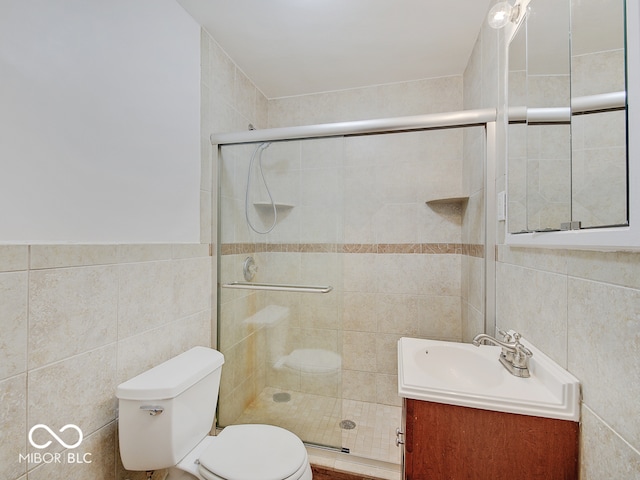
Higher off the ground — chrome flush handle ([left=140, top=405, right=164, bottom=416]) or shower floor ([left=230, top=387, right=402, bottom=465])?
chrome flush handle ([left=140, top=405, right=164, bottom=416])

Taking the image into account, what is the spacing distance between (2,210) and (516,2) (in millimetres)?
1931

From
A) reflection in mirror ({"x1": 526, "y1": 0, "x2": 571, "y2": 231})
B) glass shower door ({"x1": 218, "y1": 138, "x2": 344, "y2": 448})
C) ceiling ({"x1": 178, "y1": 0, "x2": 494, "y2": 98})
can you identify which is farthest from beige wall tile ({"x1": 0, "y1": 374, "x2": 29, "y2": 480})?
ceiling ({"x1": 178, "y1": 0, "x2": 494, "y2": 98})

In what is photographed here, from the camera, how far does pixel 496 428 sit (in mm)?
825

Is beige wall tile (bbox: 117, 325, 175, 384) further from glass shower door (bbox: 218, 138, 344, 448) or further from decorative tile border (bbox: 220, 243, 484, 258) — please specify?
decorative tile border (bbox: 220, 243, 484, 258)

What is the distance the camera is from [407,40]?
5.72 feet

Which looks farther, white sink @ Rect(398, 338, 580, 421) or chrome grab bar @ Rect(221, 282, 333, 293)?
chrome grab bar @ Rect(221, 282, 333, 293)

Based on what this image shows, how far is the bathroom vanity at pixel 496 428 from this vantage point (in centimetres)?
79

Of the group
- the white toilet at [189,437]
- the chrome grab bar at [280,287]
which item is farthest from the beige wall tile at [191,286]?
the white toilet at [189,437]

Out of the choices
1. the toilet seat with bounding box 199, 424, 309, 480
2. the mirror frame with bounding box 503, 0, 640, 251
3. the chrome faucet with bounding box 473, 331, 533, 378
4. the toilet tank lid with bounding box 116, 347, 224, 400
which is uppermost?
the mirror frame with bounding box 503, 0, 640, 251

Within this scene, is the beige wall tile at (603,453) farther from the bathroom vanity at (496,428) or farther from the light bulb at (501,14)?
the light bulb at (501,14)

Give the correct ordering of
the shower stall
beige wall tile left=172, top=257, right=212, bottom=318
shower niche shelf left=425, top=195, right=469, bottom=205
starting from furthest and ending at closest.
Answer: shower niche shelf left=425, top=195, right=469, bottom=205 < the shower stall < beige wall tile left=172, top=257, right=212, bottom=318

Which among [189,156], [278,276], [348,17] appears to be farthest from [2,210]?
[348,17]

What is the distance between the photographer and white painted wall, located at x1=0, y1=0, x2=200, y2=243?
33.6 inches

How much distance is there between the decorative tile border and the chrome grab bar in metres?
0.19
